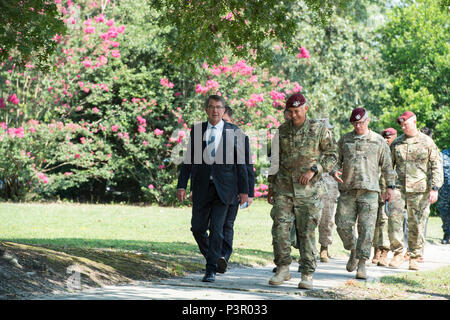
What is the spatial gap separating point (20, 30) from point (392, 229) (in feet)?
20.5

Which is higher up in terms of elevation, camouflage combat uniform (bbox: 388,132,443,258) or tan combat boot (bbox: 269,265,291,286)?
camouflage combat uniform (bbox: 388,132,443,258)

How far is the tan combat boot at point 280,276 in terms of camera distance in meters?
7.50

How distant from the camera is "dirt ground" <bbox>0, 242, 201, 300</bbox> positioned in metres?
6.32

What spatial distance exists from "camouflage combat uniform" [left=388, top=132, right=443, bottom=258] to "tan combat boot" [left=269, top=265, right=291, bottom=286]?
3182 mm

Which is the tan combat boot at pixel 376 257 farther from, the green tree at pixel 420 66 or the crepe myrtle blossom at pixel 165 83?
the green tree at pixel 420 66

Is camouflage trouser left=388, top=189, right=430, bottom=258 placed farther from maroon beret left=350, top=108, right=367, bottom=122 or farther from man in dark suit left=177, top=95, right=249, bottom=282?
man in dark suit left=177, top=95, right=249, bottom=282

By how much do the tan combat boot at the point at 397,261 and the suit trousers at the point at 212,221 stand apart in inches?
141

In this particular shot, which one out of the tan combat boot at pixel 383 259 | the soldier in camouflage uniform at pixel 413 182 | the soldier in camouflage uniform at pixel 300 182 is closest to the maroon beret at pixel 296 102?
the soldier in camouflage uniform at pixel 300 182

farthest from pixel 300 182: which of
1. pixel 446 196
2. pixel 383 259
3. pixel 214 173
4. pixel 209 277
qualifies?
pixel 446 196

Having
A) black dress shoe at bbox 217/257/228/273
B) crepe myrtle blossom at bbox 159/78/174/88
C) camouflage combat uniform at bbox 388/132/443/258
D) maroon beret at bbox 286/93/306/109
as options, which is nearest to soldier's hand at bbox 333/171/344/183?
maroon beret at bbox 286/93/306/109

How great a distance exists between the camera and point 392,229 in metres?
10.2

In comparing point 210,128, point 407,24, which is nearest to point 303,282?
point 210,128

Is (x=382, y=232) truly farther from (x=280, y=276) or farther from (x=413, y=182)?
(x=280, y=276)

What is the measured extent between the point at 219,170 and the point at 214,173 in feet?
0.23
